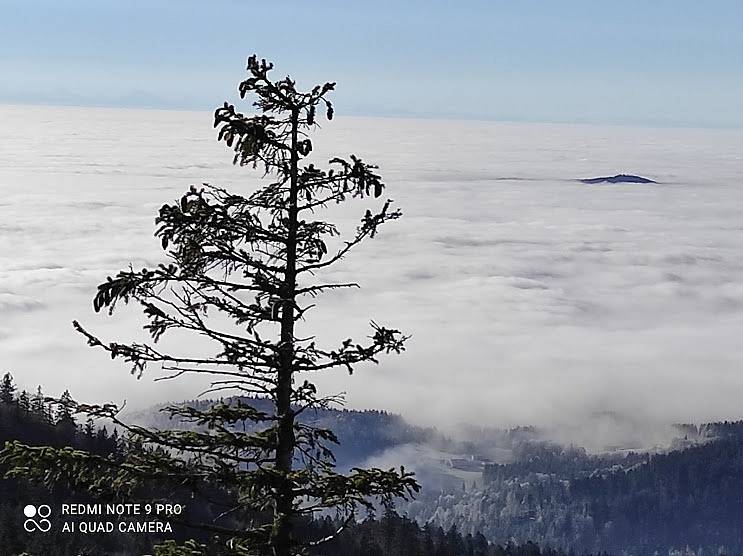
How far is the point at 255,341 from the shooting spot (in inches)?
474

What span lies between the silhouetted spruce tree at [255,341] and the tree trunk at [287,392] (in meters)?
0.02

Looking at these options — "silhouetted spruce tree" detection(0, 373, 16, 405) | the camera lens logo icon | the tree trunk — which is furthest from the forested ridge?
the tree trunk

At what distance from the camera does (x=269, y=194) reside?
41.0ft

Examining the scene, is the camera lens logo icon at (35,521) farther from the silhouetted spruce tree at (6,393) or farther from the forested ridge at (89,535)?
the silhouetted spruce tree at (6,393)

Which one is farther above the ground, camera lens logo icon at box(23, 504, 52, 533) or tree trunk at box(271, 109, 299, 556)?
tree trunk at box(271, 109, 299, 556)

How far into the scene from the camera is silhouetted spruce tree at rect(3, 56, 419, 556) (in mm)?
11680

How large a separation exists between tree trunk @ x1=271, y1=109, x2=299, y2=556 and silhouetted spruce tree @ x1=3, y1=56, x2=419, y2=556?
0.02 meters

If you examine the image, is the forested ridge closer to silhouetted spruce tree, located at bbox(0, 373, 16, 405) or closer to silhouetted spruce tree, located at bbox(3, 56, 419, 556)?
silhouetted spruce tree, located at bbox(0, 373, 16, 405)

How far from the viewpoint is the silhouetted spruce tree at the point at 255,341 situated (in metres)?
11.7

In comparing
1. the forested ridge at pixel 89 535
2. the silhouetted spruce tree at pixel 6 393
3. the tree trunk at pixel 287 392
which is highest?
the tree trunk at pixel 287 392

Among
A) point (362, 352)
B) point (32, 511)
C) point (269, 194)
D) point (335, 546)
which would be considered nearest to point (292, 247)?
point (269, 194)

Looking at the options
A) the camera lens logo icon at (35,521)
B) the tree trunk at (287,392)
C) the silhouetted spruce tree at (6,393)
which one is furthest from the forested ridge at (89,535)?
the tree trunk at (287,392)

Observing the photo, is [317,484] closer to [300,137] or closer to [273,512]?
[273,512]

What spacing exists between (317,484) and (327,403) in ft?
3.69
